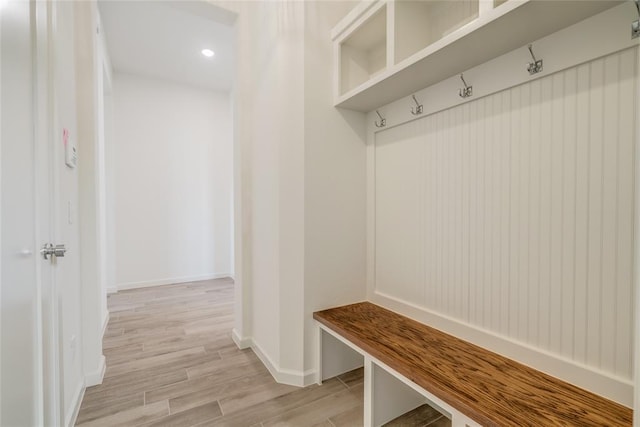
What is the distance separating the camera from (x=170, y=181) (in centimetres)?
428

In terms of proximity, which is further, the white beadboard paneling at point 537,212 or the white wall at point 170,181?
the white wall at point 170,181

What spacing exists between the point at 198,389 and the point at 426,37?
2.55 m

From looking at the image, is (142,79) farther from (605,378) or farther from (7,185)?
(605,378)

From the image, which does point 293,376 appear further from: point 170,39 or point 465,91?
point 170,39

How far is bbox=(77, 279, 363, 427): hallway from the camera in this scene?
1547 millimetres

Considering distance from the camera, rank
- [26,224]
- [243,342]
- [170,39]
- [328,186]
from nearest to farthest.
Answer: [26,224] < [328,186] < [243,342] < [170,39]

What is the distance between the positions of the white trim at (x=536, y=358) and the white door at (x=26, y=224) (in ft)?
5.72

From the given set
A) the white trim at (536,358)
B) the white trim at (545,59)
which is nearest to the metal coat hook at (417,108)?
the white trim at (545,59)

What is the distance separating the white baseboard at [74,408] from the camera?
4.71 feet

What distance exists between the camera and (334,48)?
1.91 metres

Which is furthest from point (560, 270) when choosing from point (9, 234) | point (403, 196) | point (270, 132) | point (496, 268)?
point (9, 234)

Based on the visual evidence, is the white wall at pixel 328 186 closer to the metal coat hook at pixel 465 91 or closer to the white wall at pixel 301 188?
the white wall at pixel 301 188

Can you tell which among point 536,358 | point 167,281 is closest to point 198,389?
point 536,358

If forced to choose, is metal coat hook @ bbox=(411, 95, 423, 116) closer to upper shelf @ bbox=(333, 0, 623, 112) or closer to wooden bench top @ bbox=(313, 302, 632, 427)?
upper shelf @ bbox=(333, 0, 623, 112)
